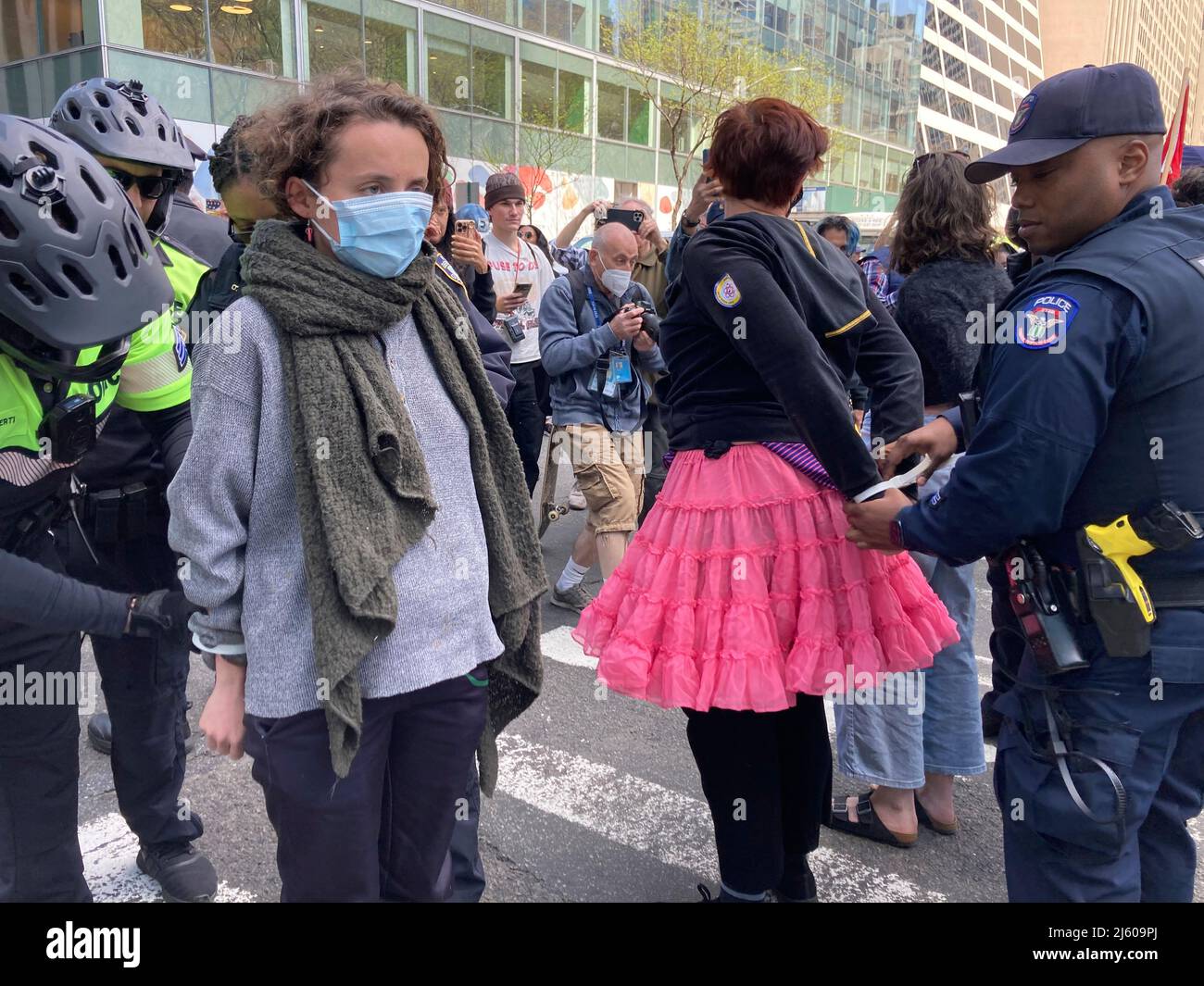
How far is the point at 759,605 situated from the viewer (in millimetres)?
2283

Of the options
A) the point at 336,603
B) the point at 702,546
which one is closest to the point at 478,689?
the point at 336,603

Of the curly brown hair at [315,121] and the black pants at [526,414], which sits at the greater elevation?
the curly brown hair at [315,121]

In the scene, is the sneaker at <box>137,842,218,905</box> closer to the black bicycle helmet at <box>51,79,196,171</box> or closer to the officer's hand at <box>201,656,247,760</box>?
the officer's hand at <box>201,656,247,760</box>

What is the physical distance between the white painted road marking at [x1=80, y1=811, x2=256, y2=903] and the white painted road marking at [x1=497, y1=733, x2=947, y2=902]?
1113 millimetres

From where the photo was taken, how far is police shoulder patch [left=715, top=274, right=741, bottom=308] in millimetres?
2229

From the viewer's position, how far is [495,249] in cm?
643

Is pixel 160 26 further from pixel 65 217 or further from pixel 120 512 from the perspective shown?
pixel 65 217

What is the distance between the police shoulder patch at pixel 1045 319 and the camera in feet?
5.68

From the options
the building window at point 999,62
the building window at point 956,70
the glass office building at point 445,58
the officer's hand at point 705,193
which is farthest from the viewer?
the building window at point 999,62

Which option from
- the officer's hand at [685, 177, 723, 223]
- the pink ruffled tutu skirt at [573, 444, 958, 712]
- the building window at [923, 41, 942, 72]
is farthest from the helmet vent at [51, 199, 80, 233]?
the building window at [923, 41, 942, 72]

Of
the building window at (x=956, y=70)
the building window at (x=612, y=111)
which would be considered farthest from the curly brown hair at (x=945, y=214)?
the building window at (x=956, y=70)

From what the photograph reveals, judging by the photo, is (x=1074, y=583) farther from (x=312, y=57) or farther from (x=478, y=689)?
(x=312, y=57)

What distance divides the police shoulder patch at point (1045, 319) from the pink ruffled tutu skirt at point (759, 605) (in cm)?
71

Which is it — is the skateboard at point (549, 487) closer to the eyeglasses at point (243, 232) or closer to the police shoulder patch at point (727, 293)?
the eyeglasses at point (243, 232)
